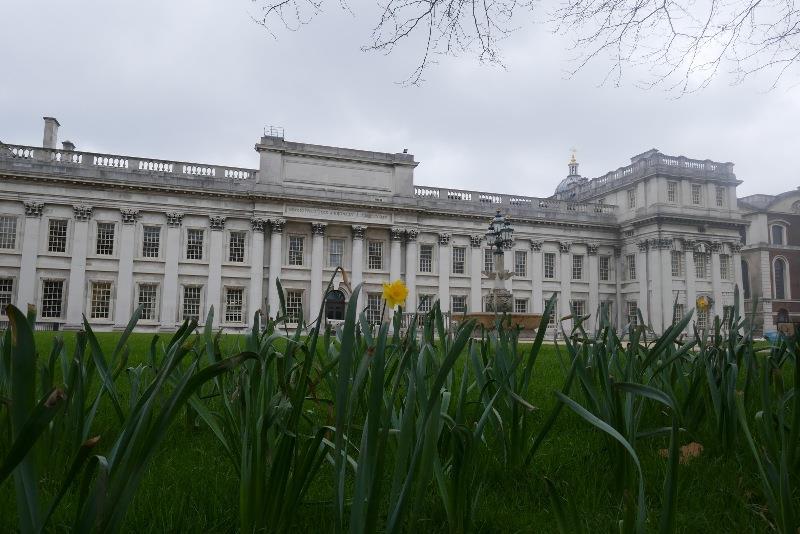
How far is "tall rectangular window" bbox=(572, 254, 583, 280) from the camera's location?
39438 mm

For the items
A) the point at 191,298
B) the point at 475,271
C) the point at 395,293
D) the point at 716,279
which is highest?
the point at 475,271

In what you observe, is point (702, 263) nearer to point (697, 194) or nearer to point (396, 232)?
point (697, 194)

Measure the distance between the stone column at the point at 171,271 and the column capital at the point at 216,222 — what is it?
5.02 ft

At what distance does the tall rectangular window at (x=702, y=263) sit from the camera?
127 feet

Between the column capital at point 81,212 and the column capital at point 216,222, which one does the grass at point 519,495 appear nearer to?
the column capital at point 216,222

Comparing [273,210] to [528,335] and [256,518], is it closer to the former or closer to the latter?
[528,335]

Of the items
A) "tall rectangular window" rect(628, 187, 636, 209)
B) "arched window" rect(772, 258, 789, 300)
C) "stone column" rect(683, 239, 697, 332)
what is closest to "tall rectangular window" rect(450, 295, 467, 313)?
"tall rectangular window" rect(628, 187, 636, 209)

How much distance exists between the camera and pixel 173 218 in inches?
1217

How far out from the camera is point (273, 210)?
32.3 meters

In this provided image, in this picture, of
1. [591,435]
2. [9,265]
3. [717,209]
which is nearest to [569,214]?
[717,209]

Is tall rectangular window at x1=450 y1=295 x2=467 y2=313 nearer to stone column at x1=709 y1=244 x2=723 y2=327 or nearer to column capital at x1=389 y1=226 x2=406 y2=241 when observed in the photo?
column capital at x1=389 y1=226 x2=406 y2=241

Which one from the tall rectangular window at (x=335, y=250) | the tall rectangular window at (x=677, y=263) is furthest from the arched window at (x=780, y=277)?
the tall rectangular window at (x=335, y=250)

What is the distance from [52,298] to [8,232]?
13.0 feet

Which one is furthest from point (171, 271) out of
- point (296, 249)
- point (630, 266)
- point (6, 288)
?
point (630, 266)
